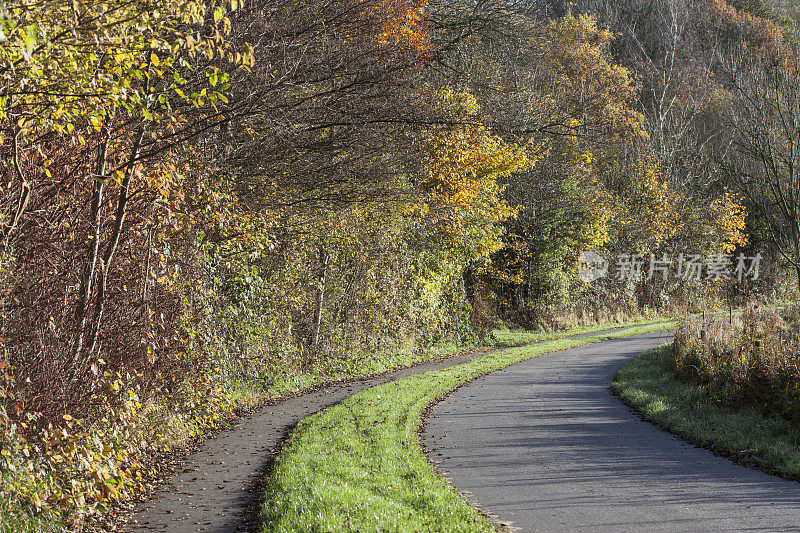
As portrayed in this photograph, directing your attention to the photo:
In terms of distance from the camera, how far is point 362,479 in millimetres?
7711

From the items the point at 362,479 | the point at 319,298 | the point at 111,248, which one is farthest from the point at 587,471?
the point at 319,298

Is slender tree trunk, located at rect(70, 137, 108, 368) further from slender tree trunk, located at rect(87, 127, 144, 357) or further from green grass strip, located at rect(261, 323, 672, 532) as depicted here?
green grass strip, located at rect(261, 323, 672, 532)

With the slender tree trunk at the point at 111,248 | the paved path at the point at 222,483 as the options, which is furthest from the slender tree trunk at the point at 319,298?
the slender tree trunk at the point at 111,248

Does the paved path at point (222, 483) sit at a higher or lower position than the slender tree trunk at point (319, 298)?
lower

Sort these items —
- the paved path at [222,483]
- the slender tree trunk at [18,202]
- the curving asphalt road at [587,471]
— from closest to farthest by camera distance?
the slender tree trunk at [18,202]
the curving asphalt road at [587,471]
the paved path at [222,483]

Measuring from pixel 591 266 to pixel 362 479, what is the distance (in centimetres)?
2567

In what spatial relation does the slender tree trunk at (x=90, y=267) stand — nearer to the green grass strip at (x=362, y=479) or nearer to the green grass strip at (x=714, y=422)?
the green grass strip at (x=362, y=479)

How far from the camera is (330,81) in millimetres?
12734

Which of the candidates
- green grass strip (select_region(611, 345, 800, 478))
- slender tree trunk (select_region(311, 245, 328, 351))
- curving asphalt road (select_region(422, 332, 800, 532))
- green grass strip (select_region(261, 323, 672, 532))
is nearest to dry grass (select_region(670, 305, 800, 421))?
green grass strip (select_region(611, 345, 800, 478))

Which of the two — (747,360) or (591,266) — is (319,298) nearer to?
(747,360)

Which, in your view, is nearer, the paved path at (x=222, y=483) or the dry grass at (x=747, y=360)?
the paved path at (x=222, y=483)

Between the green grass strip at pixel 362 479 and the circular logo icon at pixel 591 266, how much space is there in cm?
1946

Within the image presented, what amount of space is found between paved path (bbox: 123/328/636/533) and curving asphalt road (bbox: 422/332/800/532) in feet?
7.38

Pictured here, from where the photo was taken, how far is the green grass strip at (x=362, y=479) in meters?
6.30
